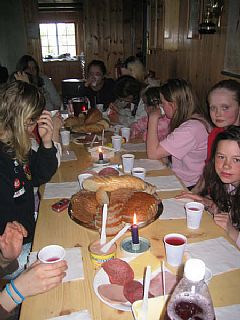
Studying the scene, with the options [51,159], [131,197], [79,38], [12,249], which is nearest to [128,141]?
[51,159]

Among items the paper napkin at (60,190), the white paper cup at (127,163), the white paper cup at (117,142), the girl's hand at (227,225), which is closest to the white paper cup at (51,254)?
the paper napkin at (60,190)

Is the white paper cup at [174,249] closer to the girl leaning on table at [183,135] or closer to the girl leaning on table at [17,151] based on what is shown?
the girl leaning on table at [17,151]

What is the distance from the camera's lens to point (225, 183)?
1.75 metres

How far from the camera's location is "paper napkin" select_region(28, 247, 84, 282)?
1.11 m

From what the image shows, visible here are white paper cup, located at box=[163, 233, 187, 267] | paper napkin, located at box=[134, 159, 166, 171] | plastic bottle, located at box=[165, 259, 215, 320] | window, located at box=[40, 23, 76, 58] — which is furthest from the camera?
window, located at box=[40, 23, 76, 58]

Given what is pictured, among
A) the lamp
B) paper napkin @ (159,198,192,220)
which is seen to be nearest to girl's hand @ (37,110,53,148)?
paper napkin @ (159,198,192,220)

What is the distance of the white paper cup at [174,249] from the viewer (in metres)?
1.12

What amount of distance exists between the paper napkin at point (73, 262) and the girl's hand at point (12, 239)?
0.15m

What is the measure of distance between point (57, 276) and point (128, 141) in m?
1.85

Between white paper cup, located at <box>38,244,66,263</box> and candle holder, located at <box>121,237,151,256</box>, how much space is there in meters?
0.25

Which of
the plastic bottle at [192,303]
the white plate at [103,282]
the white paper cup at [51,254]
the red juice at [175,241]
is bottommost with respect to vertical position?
the white plate at [103,282]

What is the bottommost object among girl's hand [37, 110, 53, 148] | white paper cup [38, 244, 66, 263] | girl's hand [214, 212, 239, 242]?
girl's hand [214, 212, 239, 242]

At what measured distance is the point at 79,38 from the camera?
924 centimetres

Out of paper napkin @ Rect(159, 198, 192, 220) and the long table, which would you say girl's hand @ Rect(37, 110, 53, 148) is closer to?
the long table
